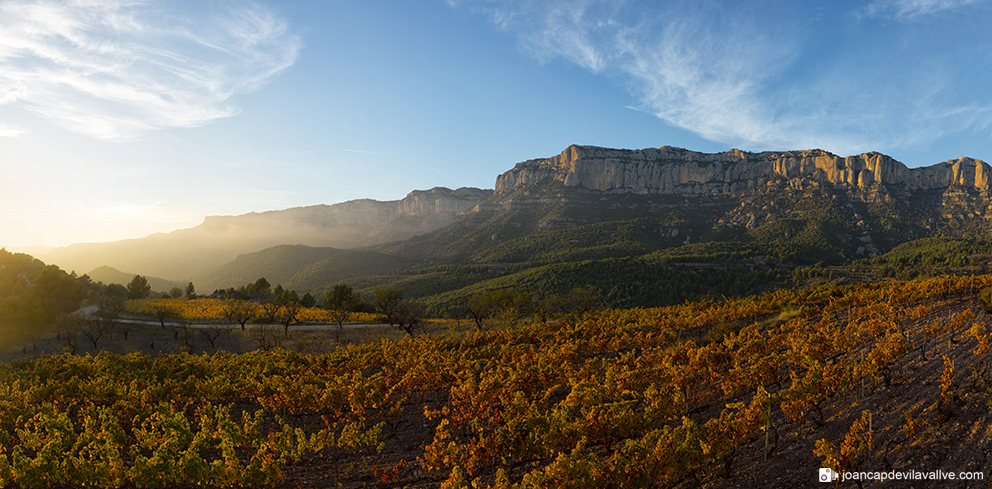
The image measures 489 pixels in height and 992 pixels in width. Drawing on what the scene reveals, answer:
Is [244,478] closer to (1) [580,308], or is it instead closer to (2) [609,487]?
(2) [609,487]

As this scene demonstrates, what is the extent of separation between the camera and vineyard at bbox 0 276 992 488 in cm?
1088

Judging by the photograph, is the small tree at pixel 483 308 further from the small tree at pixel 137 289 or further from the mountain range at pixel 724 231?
the small tree at pixel 137 289

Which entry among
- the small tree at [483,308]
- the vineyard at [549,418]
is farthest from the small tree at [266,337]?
the small tree at [483,308]

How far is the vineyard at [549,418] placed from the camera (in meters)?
10.9

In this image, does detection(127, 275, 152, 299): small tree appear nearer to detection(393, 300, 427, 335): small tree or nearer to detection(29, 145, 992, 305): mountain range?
detection(393, 300, 427, 335): small tree

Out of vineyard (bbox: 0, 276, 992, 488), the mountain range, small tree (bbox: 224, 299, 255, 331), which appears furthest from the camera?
the mountain range

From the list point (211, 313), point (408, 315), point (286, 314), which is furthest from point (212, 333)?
point (408, 315)

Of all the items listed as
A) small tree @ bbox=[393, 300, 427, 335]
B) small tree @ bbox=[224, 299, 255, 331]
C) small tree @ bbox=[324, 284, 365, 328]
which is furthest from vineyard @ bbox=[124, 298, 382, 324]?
small tree @ bbox=[393, 300, 427, 335]

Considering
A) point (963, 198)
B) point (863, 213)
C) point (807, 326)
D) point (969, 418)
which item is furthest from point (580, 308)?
point (963, 198)

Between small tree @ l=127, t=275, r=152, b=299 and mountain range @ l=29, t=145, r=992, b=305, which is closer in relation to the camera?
small tree @ l=127, t=275, r=152, b=299

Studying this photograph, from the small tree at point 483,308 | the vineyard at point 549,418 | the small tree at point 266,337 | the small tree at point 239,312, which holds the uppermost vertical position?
the vineyard at point 549,418

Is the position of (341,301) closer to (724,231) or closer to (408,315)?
(408,315)

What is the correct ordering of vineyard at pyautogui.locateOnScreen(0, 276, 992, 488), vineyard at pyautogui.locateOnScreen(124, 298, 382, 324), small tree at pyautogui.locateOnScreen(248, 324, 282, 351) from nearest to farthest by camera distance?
vineyard at pyautogui.locateOnScreen(0, 276, 992, 488) → small tree at pyautogui.locateOnScreen(248, 324, 282, 351) → vineyard at pyautogui.locateOnScreen(124, 298, 382, 324)

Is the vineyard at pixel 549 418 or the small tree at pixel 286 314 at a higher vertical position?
the vineyard at pixel 549 418
